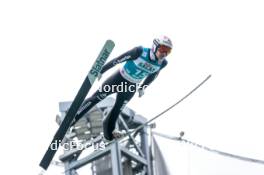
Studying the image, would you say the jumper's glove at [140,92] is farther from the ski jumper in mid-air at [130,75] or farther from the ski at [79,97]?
the ski at [79,97]

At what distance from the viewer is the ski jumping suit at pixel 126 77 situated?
13.8m

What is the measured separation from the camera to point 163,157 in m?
19.7

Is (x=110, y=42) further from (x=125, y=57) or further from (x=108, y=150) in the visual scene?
(x=108, y=150)

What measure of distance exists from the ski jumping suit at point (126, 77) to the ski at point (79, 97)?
6.1 inches

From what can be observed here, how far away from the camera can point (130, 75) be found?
14.1 m

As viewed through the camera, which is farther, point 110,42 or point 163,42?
Result: point 110,42

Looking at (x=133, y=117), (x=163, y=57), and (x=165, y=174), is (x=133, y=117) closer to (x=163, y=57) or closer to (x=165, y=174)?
(x=165, y=174)

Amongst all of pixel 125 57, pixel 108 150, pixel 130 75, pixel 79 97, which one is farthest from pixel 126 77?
pixel 108 150

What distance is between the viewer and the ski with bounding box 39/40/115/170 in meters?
13.8

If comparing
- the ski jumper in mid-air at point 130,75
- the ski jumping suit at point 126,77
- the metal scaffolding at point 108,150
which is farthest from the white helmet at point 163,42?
the metal scaffolding at point 108,150

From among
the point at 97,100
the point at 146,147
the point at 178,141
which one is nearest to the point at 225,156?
the point at 178,141

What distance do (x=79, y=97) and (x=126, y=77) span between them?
116 centimetres

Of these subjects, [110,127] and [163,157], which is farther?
[163,157]

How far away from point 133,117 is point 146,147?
3.46 ft
